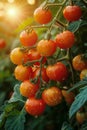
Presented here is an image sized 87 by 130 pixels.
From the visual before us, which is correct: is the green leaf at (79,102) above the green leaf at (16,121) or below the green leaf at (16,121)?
above

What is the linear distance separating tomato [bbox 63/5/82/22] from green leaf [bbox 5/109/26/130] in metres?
0.51

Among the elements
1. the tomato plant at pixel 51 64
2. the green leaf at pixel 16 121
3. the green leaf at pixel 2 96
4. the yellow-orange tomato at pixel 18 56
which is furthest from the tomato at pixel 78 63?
the green leaf at pixel 2 96

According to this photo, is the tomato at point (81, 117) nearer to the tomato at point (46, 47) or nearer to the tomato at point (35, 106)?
the tomato at point (35, 106)

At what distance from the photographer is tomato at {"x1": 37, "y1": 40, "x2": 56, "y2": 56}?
1.76 meters

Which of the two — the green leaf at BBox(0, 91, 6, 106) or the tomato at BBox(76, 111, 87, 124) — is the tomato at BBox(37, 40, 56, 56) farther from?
the green leaf at BBox(0, 91, 6, 106)

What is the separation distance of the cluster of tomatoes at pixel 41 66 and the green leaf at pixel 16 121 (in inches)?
6.4

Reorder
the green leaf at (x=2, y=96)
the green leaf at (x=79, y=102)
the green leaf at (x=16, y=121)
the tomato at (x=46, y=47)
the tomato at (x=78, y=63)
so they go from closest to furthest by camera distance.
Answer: the green leaf at (x=79, y=102) → the tomato at (x=46, y=47) → the tomato at (x=78, y=63) → the green leaf at (x=16, y=121) → the green leaf at (x=2, y=96)

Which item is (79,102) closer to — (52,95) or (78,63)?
(52,95)

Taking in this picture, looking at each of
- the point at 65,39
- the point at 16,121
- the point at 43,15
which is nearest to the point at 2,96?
the point at 16,121

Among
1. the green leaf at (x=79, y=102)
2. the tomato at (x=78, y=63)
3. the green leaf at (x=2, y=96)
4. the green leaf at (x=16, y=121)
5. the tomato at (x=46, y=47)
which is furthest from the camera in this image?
the green leaf at (x=2, y=96)

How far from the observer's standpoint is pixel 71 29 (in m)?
1.90

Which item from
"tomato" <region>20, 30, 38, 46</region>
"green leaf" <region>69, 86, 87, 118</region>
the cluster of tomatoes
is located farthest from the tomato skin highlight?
→ "green leaf" <region>69, 86, 87, 118</region>

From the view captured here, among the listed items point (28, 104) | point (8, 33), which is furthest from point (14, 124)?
point (8, 33)

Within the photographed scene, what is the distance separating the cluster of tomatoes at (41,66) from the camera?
5.88 feet
